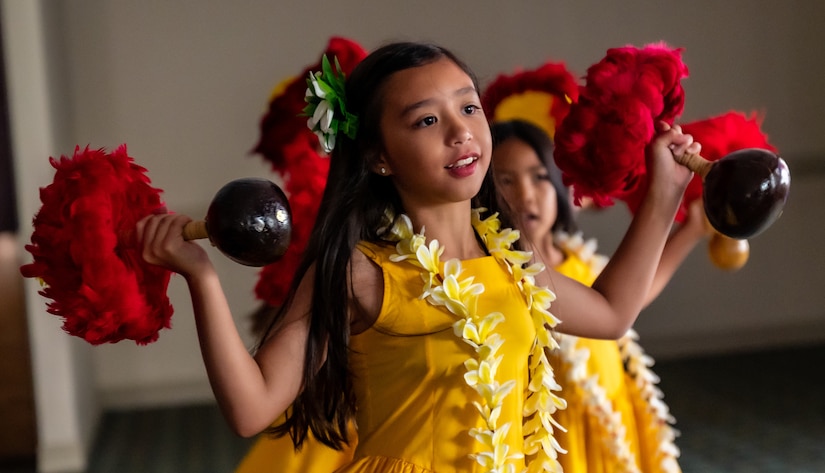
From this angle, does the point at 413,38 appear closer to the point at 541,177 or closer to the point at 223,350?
the point at 541,177

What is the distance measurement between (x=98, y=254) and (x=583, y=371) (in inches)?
46.0

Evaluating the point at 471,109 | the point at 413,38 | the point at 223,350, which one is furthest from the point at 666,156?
the point at 413,38

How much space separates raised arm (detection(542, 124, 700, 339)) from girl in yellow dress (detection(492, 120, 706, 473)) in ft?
1.19

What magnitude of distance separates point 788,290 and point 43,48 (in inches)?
129

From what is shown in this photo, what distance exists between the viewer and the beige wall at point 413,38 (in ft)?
13.3

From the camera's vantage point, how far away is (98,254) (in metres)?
Answer: 1.02

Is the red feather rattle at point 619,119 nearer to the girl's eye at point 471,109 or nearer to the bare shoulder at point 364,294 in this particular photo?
the girl's eye at point 471,109

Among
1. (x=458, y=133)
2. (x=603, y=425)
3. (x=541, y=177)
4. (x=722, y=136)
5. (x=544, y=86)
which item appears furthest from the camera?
(x=541, y=177)

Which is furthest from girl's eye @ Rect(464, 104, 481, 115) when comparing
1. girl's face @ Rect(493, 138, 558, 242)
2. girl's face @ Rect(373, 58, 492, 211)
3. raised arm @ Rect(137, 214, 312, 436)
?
girl's face @ Rect(493, 138, 558, 242)

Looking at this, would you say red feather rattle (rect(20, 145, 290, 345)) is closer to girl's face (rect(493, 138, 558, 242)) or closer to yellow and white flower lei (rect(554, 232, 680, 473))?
yellow and white flower lei (rect(554, 232, 680, 473))

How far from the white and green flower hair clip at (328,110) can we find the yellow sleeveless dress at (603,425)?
0.85m

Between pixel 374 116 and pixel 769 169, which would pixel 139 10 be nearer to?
pixel 374 116

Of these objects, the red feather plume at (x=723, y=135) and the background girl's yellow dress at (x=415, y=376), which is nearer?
the background girl's yellow dress at (x=415, y=376)

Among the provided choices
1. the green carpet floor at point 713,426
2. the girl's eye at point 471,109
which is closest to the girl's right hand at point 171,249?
the girl's eye at point 471,109
